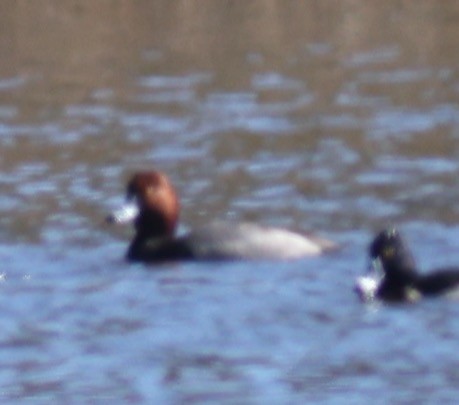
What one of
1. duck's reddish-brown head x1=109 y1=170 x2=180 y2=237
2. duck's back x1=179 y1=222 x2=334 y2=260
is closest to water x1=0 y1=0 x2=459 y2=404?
duck's back x1=179 y1=222 x2=334 y2=260

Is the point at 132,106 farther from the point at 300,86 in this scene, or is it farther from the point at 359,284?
the point at 359,284

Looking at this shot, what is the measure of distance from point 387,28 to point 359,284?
12173mm

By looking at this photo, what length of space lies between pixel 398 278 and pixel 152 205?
3.15m

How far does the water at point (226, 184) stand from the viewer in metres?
10.7

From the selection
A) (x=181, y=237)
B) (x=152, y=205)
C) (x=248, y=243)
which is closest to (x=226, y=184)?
(x=152, y=205)

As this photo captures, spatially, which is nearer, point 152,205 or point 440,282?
point 440,282

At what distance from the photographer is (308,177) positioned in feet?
54.1

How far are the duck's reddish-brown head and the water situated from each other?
35cm

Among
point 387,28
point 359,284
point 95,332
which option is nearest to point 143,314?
point 95,332

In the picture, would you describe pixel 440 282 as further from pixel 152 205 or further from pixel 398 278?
pixel 152 205

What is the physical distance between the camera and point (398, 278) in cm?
1259

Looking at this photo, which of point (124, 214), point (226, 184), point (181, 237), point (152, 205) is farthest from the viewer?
point (226, 184)

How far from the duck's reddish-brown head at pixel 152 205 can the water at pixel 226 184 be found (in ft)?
1.13

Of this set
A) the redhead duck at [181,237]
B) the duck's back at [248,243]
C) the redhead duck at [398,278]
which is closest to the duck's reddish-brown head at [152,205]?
the redhead duck at [181,237]
